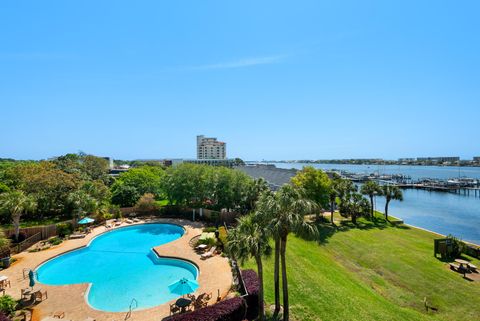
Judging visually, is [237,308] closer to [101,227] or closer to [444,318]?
[444,318]

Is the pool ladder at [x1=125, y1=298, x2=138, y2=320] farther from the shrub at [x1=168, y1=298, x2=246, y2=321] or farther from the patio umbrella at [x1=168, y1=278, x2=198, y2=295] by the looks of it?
the shrub at [x1=168, y1=298, x2=246, y2=321]

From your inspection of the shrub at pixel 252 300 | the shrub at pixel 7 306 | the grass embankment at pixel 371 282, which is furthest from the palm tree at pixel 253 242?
the shrub at pixel 7 306

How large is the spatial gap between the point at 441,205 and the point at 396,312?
183ft

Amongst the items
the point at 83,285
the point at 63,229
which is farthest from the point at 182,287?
the point at 63,229

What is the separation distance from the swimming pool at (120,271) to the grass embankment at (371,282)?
20.1ft

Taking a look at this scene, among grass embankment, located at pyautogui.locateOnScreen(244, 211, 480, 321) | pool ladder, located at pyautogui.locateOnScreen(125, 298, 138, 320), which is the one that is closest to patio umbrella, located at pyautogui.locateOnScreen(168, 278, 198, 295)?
pool ladder, located at pyautogui.locateOnScreen(125, 298, 138, 320)

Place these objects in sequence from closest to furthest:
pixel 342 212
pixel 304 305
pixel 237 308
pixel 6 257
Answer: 1. pixel 237 308
2. pixel 304 305
3. pixel 6 257
4. pixel 342 212

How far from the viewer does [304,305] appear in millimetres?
14156

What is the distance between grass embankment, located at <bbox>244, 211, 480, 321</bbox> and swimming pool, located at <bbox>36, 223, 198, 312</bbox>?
241 inches

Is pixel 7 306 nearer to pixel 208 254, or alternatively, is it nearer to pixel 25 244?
pixel 208 254

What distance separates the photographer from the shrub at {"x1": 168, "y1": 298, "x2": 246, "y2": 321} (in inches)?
432

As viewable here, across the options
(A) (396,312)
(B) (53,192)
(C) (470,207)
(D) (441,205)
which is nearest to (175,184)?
(B) (53,192)

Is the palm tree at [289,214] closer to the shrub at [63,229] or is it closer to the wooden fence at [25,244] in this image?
the wooden fence at [25,244]

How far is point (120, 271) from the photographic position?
19812 mm
